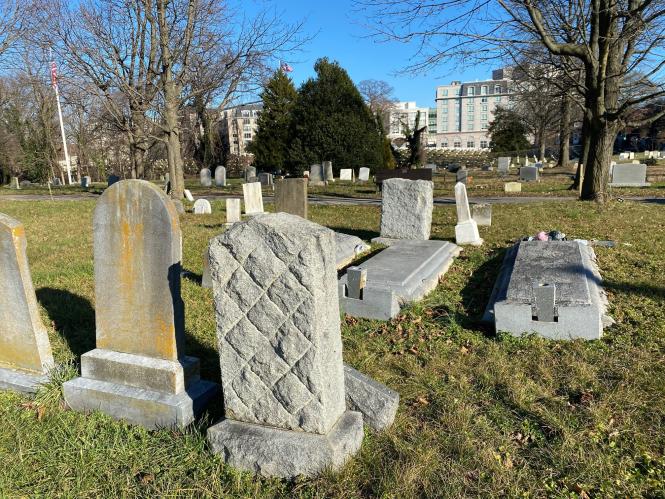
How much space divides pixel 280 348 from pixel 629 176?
20.6 metres

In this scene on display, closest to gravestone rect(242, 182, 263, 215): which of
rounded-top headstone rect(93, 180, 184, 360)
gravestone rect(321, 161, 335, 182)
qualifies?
rounded-top headstone rect(93, 180, 184, 360)

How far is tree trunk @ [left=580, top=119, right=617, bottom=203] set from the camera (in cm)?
1270

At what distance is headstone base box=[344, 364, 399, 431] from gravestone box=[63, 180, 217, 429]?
1.01 meters

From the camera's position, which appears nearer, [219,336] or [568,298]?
[219,336]

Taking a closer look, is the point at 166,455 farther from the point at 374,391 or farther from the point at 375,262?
the point at 375,262

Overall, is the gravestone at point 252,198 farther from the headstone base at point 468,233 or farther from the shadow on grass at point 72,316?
the shadow on grass at point 72,316

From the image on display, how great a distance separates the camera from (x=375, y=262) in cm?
666

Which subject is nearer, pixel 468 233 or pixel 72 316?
pixel 72 316

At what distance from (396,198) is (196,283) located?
12.5ft

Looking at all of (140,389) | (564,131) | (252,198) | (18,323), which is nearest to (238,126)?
(564,131)

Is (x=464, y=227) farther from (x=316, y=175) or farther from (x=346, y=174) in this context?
(x=346, y=174)

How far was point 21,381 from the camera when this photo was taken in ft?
12.3

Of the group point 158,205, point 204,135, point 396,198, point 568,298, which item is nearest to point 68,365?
point 158,205

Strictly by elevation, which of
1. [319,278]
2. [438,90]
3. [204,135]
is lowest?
[319,278]
